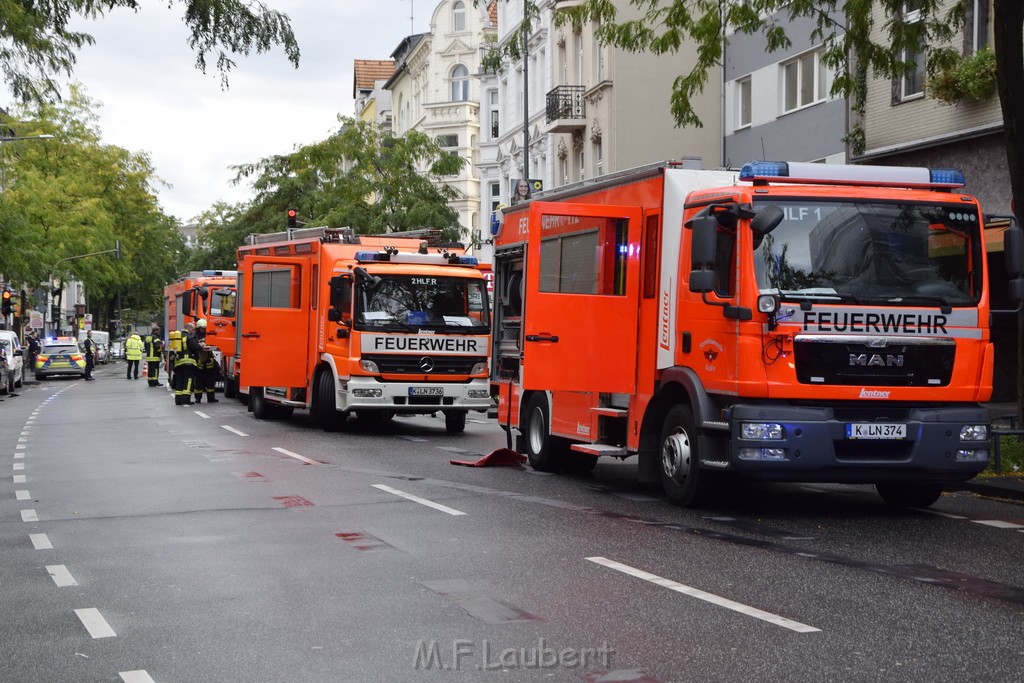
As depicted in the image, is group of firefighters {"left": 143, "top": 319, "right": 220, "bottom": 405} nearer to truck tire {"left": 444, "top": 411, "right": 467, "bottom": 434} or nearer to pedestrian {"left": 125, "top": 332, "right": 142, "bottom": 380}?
truck tire {"left": 444, "top": 411, "right": 467, "bottom": 434}

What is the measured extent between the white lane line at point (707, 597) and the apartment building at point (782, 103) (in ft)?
67.2

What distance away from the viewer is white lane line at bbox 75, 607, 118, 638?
6.99 meters

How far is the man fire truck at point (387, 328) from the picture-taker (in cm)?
2077

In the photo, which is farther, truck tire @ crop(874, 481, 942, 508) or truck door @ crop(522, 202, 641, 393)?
truck door @ crop(522, 202, 641, 393)

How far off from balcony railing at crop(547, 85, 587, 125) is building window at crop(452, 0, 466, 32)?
1289 inches

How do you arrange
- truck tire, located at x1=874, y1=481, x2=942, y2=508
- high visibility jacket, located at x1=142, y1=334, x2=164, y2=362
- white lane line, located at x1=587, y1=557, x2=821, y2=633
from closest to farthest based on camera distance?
1. white lane line, located at x1=587, y1=557, x2=821, y2=633
2. truck tire, located at x1=874, y1=481, x2=942, y2=508
3. high visibility jacket, located at x1=142, y1=334, x2=164, y2=362

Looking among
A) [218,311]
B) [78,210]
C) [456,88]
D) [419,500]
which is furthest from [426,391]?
[456,88]

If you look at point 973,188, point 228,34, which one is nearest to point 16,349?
point 973,188


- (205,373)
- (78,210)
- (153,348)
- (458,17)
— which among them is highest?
(458,17)

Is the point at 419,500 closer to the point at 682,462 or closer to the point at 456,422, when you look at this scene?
the point at 682,462

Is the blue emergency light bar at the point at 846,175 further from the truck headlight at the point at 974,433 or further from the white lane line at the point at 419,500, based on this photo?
the white lane line at the point at 419,500

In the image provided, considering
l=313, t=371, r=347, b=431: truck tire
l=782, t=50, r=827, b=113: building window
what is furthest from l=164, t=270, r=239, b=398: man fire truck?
l=782, t=50, r=827, b=113: building window

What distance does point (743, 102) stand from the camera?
35.5 m

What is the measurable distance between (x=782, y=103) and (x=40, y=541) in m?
25.4
